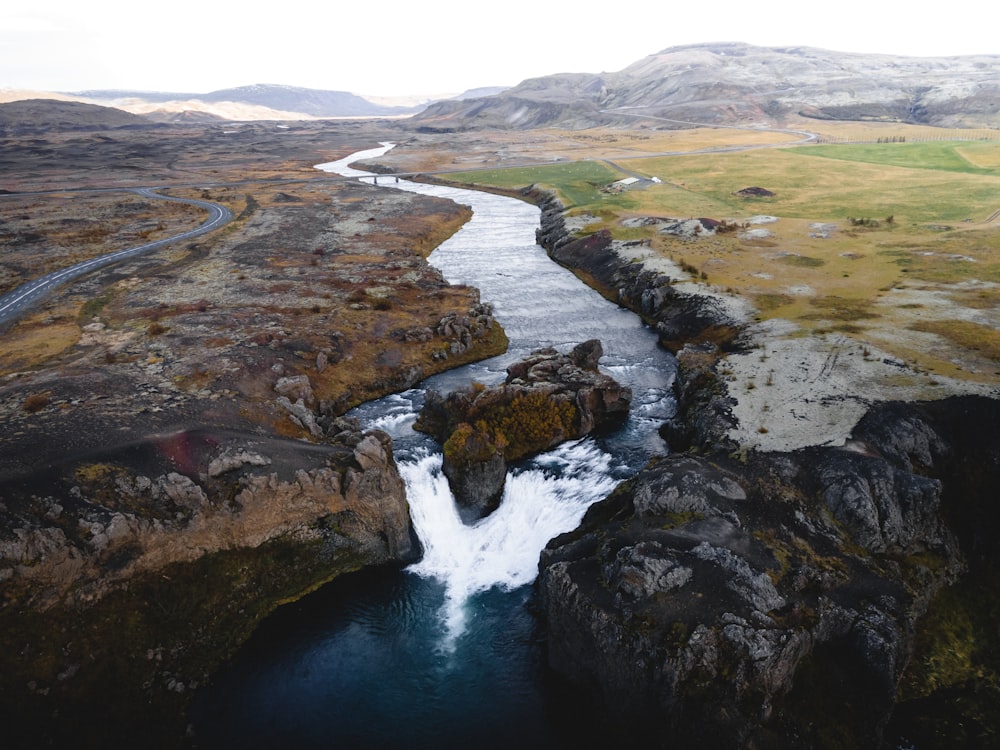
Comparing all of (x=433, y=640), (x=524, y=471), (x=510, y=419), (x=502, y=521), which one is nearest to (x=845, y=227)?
(x=510, y=419)

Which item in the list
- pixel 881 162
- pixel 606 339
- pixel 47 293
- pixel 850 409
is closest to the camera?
pixel 850 409

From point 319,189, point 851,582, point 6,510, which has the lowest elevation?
point 851,582

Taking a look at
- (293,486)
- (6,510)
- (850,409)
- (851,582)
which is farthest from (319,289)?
(851,582)

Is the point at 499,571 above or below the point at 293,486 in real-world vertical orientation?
below

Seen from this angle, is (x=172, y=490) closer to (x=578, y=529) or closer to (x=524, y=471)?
(x=524, y=471)

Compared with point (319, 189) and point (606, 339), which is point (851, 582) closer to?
point (606, 339)
